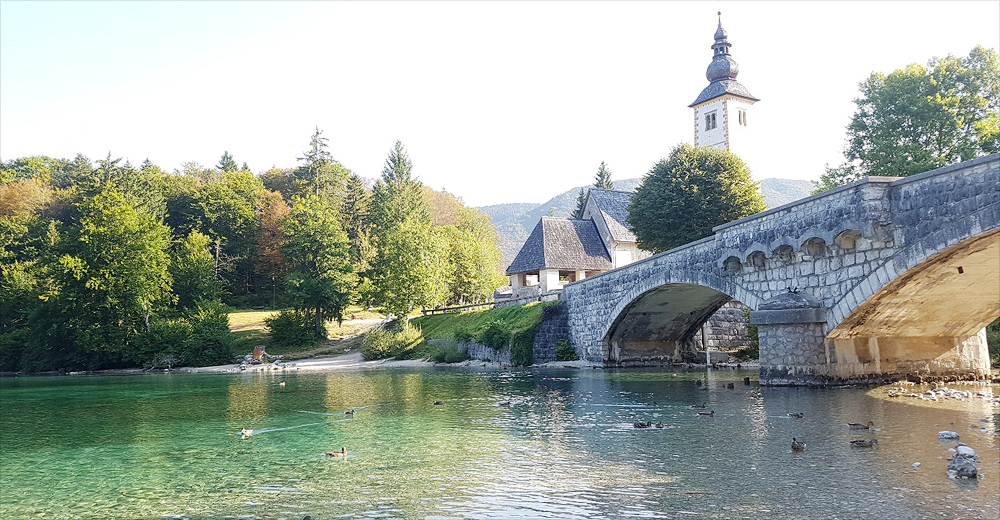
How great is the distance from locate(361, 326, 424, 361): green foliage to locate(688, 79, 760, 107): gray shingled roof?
36328 millimetres

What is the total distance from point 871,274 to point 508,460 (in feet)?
39.0

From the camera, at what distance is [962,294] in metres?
19.6

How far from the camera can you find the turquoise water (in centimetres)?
852

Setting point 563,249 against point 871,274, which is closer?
point 871,274

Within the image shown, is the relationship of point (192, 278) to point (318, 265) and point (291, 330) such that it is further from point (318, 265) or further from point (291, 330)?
point (318, 265)

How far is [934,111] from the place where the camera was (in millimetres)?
39312

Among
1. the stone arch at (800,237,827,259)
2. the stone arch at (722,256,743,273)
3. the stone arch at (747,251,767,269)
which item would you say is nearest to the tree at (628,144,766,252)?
the stone arch at (722,256,743,273)

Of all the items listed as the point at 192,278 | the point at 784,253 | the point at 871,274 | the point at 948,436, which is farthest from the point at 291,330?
the point at 948,436

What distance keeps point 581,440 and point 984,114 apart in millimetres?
39192

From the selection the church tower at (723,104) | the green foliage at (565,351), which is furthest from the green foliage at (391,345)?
the church tower at (723,104)

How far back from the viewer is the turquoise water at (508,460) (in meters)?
8.52

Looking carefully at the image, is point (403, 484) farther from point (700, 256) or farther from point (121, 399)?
point (121, 399)

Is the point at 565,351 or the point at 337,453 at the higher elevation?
the point at 565,351

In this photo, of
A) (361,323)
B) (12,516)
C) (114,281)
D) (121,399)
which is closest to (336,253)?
(361,323)
